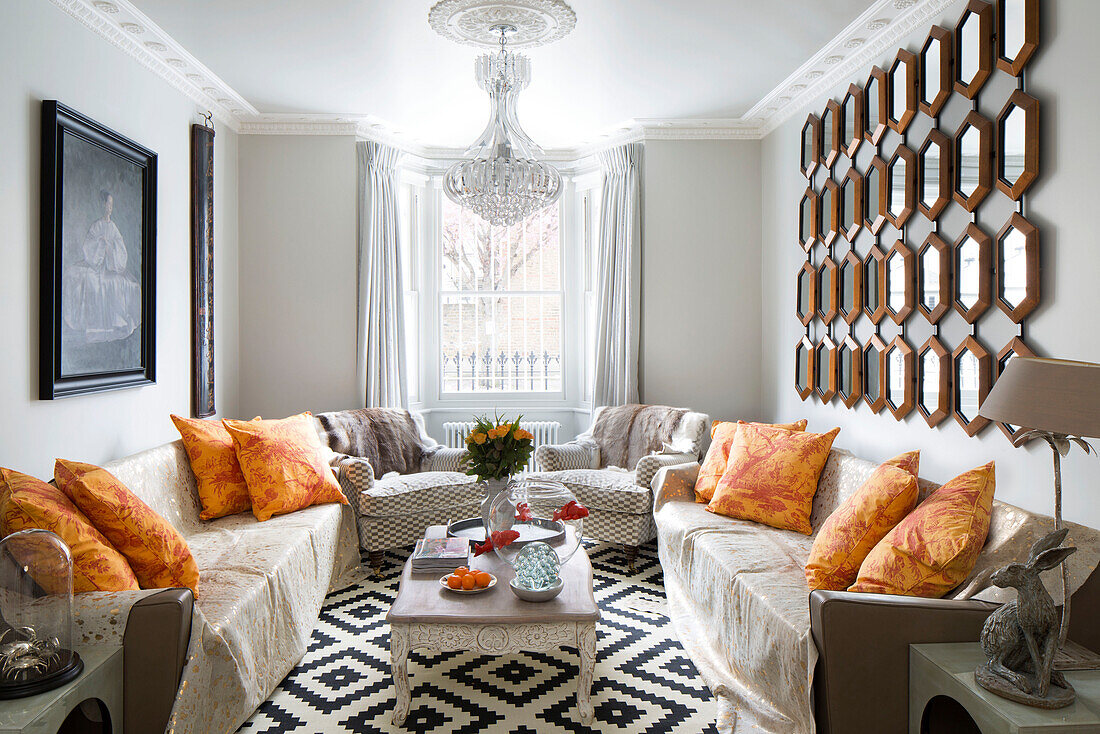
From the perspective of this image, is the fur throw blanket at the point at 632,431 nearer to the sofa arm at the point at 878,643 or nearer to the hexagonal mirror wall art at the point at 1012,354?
the hexagonal mirror wall art at the point at 1012,354

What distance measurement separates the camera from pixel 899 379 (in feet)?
11.3

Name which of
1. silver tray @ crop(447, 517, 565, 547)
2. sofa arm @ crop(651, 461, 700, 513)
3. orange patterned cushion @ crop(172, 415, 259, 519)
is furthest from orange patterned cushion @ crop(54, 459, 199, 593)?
sofa arm @ crop(651, 461, 700, 513)

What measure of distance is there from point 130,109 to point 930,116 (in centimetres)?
373

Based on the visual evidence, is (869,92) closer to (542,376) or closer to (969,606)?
(969,606)

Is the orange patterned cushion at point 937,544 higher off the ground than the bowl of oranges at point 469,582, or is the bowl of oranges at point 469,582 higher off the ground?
the orange patterned cushion at point 937,544

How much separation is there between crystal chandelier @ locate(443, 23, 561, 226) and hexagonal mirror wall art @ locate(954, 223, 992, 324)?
1779mm

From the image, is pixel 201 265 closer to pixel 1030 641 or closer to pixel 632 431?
pixel 632 431

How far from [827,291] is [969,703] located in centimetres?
275

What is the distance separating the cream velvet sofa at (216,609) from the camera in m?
2.08

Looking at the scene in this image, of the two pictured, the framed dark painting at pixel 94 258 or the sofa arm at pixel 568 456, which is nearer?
the framed dark painting at pixel 94 258

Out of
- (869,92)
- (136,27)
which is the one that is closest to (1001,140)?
(869,92)

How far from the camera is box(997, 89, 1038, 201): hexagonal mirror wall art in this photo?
8.27 feet

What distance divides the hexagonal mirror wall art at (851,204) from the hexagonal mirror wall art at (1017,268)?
1.08 m

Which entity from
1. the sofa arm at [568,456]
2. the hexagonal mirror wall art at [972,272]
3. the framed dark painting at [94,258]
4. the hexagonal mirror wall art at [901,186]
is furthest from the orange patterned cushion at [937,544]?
the framed dark painting at [94,258]
